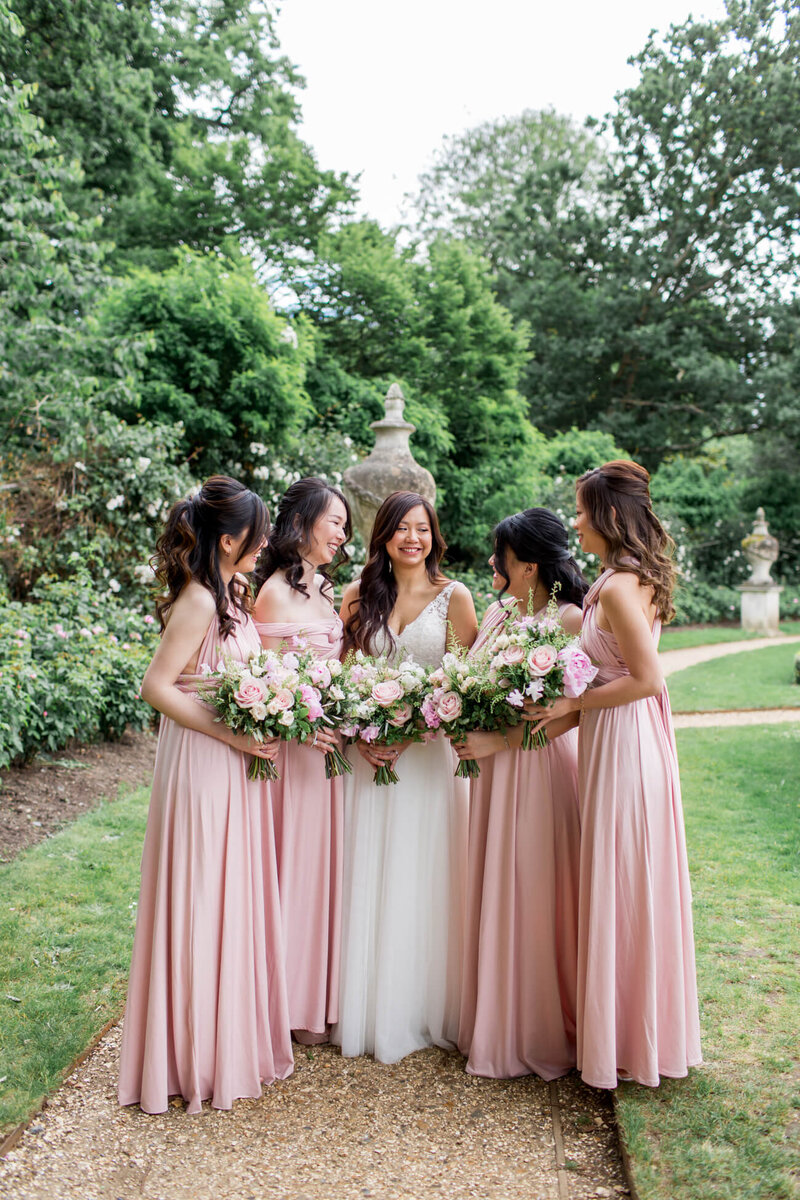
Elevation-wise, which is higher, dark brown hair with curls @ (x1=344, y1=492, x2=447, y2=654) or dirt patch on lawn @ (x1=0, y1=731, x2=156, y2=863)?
dark brown hair with curls @ (x1=344, y1=492, x2=447, y2=654)

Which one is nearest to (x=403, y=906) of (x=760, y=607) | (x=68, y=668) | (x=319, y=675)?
(x=319, y=675)

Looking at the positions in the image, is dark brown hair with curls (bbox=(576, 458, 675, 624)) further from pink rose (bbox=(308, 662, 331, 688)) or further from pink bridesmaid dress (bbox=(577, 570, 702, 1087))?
pink rose (bbox=(308, 662, 331, 688))

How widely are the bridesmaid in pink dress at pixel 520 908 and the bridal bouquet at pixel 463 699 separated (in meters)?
0.13

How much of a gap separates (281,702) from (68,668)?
490cm

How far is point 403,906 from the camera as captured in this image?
12.2 feet

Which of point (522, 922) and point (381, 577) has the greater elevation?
point (381, 577)

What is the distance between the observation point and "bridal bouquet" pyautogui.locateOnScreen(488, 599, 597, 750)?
3.24 m

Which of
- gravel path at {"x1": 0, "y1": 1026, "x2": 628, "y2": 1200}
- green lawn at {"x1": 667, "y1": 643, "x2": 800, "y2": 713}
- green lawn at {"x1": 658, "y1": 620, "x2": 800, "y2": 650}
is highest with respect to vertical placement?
green lawn at {"x1": 658, "y1": 620, "x2": 800, "y2": 650}

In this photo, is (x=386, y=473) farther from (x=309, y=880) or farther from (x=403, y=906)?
(x=403, y=906)

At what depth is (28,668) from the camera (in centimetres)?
689

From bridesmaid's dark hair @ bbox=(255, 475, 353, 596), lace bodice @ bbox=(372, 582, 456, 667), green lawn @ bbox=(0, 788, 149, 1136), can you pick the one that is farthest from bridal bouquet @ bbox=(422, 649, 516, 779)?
green lawn @ bbox=(0, 788, 149, 1136)

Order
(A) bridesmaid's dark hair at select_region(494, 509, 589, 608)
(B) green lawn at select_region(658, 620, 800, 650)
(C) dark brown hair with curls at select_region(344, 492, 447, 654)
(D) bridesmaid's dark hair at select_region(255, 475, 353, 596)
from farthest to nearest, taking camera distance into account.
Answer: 1. (B) green lawn at select_region(658, 620, 800, 650)
2. (D) bridesmaid's dark hair at select_region(255, 475, 353, 596)
3. (C) dark brown hair with curls at select_region(344, 492, 447, 654)
4. (A) bridesmaid's dark hair at select_region(494, 509, 589, 608)

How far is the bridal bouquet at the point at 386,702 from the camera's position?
3.47 meters

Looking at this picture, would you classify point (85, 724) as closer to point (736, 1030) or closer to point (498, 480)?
point (736, 1030)
